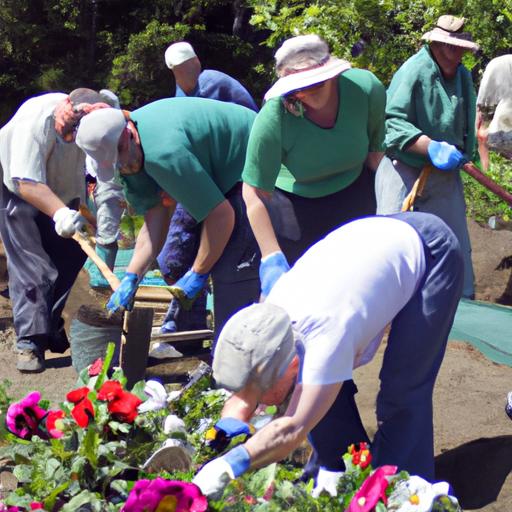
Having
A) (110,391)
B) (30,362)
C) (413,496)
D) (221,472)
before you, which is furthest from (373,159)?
(30,362)

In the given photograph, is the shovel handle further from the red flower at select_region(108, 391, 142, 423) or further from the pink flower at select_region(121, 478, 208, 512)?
the pink flower at select_region(121, 478, 208, 512)

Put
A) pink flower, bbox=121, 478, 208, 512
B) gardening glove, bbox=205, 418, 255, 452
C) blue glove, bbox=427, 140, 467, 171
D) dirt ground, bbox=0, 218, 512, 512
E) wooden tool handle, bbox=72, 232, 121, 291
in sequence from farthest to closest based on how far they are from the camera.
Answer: wooden tool handle, bbox=72, 232, 121, 291
blue glove, bbox=427, 140, 467, 171
dirt ground, bbox=0, 218, 512, 512
gardening glove, bbox=205, 418, 255, 452
pink flower, bbox=121, 478, 208, 512

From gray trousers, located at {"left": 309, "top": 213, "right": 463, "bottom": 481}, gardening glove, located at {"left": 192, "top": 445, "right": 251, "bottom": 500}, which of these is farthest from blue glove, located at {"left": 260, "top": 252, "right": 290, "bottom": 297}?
gardening glove, located at {"left": 192, "top": 445, "right": 251, "bottom": 500}

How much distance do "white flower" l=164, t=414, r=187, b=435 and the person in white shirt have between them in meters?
2.09

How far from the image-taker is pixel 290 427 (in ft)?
9.02

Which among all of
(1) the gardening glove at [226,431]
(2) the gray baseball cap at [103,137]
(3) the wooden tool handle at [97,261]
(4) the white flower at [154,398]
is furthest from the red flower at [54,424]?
(3) the wooden tool handle at [97,261]

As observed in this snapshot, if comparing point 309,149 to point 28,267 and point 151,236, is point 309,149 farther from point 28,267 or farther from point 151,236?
point 28,267

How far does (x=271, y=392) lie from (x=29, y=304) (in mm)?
3079

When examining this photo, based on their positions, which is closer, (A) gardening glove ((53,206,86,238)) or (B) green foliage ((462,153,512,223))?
(A) gardening glove ((53,206,86,238))

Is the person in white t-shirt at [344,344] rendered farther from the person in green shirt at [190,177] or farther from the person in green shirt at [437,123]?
the person in green shirt at [437,123]

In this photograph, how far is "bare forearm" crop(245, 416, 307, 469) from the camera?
2.73 m

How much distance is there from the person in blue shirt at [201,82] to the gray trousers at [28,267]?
1.11 m

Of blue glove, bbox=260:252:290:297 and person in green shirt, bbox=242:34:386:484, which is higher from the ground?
person in green shirt, bbox=242:34:386:484

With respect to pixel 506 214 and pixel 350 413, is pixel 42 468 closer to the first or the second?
pixel 350 413
